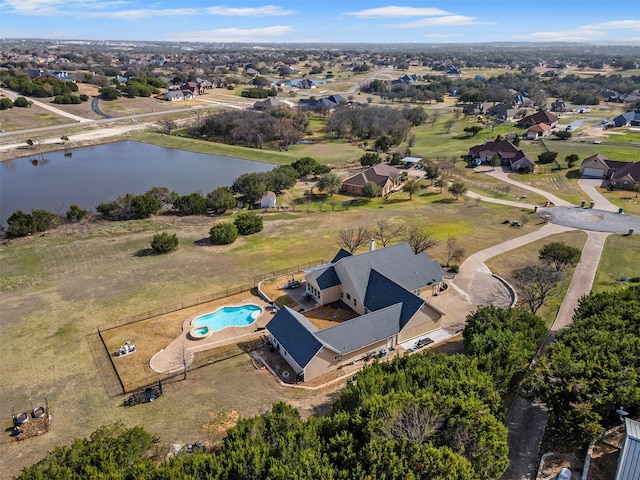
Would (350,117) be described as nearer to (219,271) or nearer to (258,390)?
(219,271)

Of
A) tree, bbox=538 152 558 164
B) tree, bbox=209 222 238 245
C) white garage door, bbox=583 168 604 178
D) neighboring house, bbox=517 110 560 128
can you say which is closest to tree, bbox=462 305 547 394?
tree, bbox=209 222 238 245

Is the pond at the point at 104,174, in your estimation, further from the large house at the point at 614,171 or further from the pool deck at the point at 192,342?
the large house at the point at 614,171

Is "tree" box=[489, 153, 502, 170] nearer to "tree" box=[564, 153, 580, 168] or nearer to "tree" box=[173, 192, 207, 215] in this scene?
"tree" box=[564, 153, 580, 168]

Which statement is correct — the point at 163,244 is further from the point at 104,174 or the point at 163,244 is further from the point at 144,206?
the point at 104,174

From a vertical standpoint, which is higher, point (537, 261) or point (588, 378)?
point (588, 378)

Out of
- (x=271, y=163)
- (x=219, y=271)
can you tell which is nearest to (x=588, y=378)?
(x=219, y=271)

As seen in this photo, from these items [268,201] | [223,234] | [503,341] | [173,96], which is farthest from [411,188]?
[173,96]

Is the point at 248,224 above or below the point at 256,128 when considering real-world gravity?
below
